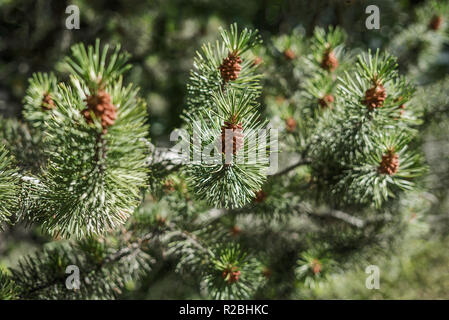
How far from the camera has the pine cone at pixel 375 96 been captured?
56 centimetres

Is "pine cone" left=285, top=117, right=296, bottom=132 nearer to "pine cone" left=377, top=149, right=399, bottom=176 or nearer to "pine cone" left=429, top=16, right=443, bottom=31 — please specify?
"pine cone" left=377, top=149, right=399, bottom=176

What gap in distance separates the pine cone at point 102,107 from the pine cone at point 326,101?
0.51 meters

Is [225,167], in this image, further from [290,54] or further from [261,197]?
[290,54]

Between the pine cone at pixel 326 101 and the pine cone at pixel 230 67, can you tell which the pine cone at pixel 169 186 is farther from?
the pine cone at pixel 326 101

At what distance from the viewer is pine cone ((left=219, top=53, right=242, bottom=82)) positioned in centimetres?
56

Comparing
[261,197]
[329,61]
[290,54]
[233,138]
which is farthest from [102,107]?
[290,54]

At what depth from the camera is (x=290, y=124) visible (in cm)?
83

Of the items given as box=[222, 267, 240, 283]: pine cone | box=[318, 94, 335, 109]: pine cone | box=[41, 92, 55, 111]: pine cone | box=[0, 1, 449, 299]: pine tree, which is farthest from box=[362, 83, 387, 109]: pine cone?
box=[41, 92, 55, 111]: pine cone

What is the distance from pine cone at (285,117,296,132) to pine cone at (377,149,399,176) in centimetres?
28

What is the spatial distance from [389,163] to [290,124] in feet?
0.99

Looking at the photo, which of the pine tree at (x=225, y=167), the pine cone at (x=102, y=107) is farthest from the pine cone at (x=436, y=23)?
the pine cone at (x=102, y=107)
